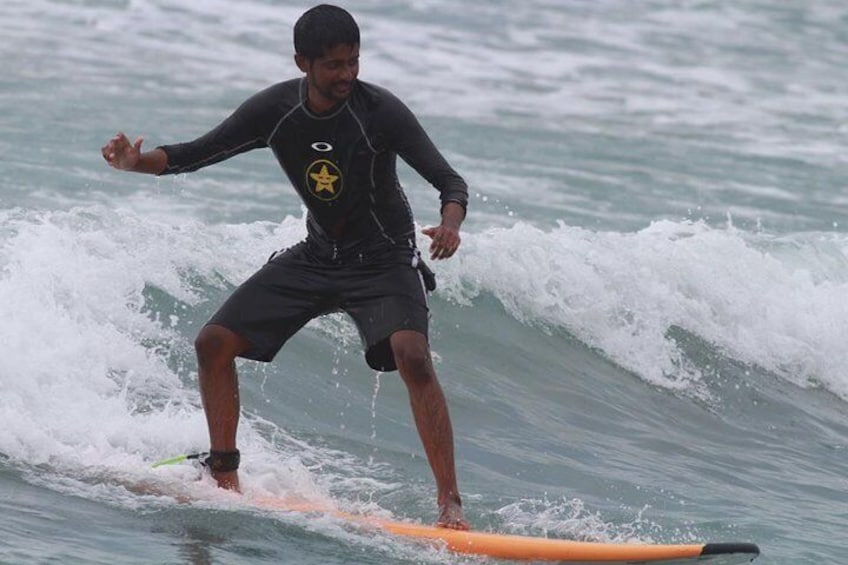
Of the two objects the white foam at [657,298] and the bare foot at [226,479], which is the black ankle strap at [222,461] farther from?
the white foam at [657,298]

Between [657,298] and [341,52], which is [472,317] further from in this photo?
[341,52]

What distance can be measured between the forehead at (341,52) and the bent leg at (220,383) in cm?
111

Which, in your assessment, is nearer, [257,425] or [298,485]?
[298,485]

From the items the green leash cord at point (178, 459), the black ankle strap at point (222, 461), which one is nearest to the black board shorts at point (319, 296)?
the black ankle strap at point (222, 461)

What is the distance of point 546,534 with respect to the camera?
6.27 metres

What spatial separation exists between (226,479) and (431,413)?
953 mm

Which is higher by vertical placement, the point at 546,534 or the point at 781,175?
the point at 781,175

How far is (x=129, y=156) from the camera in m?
5.88

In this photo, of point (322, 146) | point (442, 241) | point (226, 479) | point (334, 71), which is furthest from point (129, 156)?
point (226, 479)

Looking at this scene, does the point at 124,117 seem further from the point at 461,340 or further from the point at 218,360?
the point at 218,360

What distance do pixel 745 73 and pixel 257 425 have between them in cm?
1426

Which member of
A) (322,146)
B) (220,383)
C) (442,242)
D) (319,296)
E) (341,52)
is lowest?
(220,383)

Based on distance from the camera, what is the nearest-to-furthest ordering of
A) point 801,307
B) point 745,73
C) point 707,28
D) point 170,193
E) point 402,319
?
point 402,319, point 801,307, point 170,193, point 745,73, point 707,28

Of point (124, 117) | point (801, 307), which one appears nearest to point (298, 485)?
point (801, 307)
